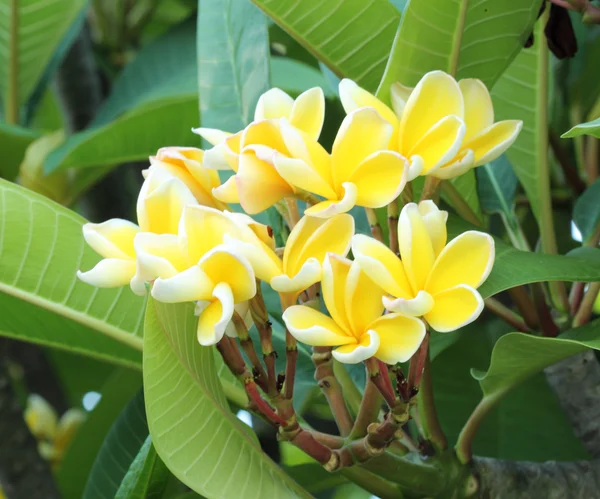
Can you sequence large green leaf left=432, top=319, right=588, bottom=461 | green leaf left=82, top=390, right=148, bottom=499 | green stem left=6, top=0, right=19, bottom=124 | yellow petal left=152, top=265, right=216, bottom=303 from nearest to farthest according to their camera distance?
yellow petal left=152, top=265, right=216, bottom=303, green leaf left=82, top=390, right=148, bottom=499, large green leaf left=432, top=319, right=588, bottom=461, green stem left=6, top=0, right=19, bottom=124

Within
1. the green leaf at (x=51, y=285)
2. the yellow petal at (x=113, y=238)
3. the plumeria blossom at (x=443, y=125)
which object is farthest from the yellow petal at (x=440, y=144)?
the green leaf at (x=51, y=285)

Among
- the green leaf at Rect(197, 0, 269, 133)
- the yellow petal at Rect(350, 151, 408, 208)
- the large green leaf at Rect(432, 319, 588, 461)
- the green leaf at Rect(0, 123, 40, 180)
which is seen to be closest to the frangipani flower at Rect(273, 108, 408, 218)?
the yellow petal at Rect(350, 151, 408, 208)

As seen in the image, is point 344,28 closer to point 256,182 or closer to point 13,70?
point 256,182

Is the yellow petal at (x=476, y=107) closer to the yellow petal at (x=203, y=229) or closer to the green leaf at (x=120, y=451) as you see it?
the yellow petal at (x=203, y=229)

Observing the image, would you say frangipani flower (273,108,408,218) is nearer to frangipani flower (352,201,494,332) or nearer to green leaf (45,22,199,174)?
frangipani flower (352,201,494,332)

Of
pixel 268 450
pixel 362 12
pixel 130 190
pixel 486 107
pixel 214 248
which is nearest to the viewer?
Answer: pixel 214 248

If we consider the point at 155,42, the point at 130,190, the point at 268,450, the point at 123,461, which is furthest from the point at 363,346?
the point at 130,190

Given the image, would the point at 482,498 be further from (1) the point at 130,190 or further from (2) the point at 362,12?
(1) the point at 130,190
